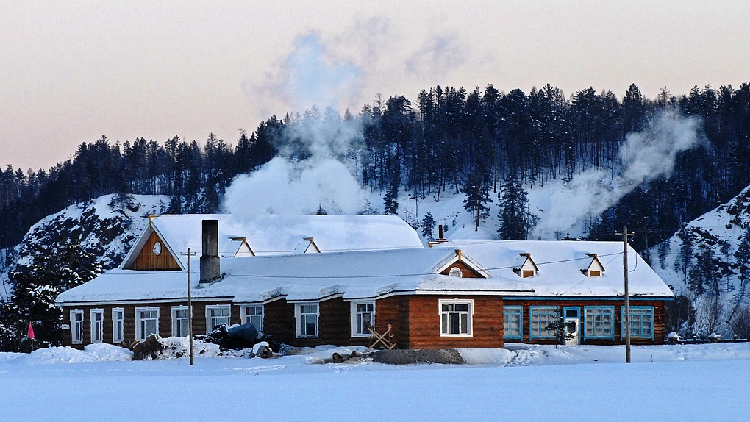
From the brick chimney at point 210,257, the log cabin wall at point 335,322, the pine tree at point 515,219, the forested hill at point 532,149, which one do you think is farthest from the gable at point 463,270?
the pine tree at point 515,219

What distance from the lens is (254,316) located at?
64438 mm

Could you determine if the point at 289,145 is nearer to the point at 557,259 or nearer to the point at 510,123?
the point at 557,259

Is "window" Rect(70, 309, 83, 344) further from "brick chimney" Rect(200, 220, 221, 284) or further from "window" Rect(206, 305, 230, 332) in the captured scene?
"window" Rect(206, 305, 230, 332)

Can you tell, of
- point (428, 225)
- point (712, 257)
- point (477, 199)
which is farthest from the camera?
point (428, 225)

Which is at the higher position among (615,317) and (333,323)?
(333,323)

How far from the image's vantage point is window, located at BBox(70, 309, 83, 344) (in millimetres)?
70500

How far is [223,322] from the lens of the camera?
65.8 m

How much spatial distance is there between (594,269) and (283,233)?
19.2 meters

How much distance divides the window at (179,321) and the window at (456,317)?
15.3 m

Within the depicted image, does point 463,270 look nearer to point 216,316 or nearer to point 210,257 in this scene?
point 216,316

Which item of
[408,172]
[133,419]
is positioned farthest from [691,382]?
[408,172]

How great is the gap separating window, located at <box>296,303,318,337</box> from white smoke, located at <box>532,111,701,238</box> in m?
42.9

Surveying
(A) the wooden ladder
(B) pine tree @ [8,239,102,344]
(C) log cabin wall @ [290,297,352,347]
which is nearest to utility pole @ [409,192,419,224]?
(B) pine tree @ [8,239,102,344]

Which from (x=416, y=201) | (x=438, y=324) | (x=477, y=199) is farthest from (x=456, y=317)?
(x=416, y=201)
